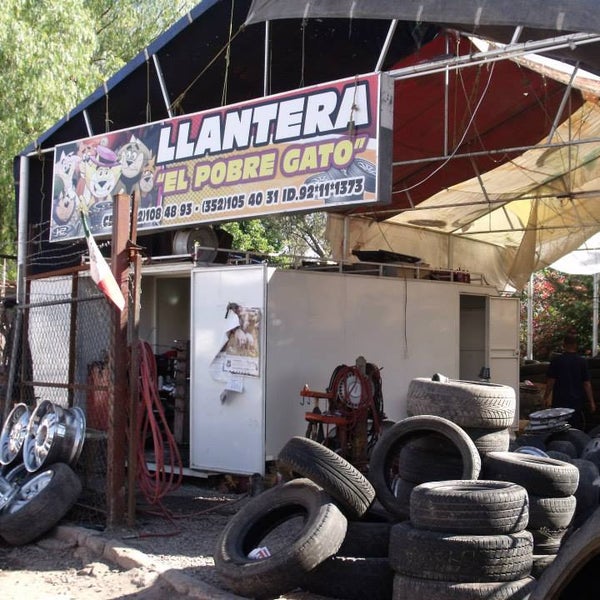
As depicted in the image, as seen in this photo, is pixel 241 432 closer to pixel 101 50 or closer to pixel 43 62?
pixel 43 62

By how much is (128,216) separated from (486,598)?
5.04m

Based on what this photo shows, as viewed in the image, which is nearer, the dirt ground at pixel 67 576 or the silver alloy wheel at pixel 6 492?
the dirt ground at pixel 67 576

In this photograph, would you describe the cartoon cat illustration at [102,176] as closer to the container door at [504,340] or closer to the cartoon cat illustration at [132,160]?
the cartoon cat illustration at [132,160]

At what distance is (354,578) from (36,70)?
48.8 ft

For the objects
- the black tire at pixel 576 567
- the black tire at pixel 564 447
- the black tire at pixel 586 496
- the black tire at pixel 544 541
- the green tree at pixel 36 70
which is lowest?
the black tire at pixel 544 541

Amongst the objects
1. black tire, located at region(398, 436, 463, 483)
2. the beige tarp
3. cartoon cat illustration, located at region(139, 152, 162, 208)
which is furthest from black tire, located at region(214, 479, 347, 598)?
the beige tarp

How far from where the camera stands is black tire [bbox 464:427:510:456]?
24.3 feet

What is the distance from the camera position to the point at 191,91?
12.6 m

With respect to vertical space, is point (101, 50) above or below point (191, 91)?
above

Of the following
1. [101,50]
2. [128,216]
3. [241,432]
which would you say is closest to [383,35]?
[128,216]

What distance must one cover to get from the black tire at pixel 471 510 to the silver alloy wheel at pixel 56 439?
4175mm

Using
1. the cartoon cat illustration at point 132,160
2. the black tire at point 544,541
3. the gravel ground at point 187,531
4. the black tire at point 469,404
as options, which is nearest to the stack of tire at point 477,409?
the black tire at point 469,404

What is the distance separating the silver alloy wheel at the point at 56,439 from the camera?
8.65 m

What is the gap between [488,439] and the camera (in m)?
7.45
